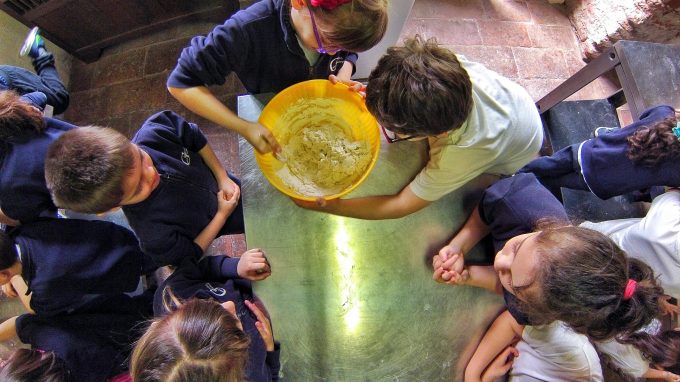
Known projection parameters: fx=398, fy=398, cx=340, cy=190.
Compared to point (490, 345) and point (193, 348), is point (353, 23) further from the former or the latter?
point (490, 345)

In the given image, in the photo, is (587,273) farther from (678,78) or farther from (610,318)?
(678,78)

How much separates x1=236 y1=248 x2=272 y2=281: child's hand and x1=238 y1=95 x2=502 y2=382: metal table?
29mm

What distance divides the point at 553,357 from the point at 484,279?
402 mm

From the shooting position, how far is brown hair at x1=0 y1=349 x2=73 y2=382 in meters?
1.26

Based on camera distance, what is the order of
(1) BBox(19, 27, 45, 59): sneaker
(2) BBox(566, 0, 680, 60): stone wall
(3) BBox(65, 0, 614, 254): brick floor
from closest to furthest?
(1) BBox(19, 27, 45, 59): sneaker, (2) BBox(566, 0, 680, 60): stone wall, (3) BBox(65, 0, 614, 254): brick floor

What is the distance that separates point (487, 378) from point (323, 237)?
0.72 metres

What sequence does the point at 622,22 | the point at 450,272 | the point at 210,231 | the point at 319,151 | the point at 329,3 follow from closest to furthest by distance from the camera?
the point at 329,3
the point at 450,272
the point at 319,151
the point at 210,231
the point at 622,22

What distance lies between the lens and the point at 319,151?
139 cm

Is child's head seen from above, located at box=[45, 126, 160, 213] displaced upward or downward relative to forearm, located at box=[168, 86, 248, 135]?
downward

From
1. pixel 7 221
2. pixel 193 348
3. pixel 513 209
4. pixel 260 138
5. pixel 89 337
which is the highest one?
pixel 260 138

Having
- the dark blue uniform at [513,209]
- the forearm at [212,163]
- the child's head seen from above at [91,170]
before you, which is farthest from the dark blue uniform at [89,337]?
the dark blue uniform at [513,209]

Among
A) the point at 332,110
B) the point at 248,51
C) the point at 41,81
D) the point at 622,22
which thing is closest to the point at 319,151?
the point at 332,110

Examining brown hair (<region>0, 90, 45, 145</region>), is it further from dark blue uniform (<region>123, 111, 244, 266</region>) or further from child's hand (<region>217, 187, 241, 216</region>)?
child's hand (<region>217, 187, 241, 216</region>)

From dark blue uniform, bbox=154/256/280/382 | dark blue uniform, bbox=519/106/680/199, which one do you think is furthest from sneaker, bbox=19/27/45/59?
dark blue uniform, bbox=519/106/680/199
